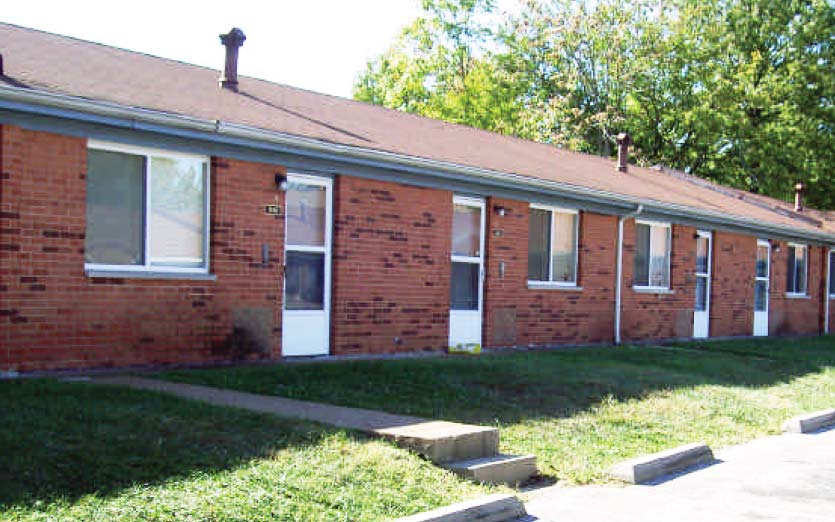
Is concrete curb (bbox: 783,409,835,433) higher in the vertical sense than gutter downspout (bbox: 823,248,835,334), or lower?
lower

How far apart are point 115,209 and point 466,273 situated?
602 cm

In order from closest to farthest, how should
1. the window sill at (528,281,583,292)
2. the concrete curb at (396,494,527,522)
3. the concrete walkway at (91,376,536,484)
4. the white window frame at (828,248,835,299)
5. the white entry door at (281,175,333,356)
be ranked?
the concrete curb at (396,494,527,522) < the concrete walkway at (91,376,536,484) < the white entry door at (281,175,333,356) < the window sill at (528,281,583,292) < the white window frame at (828,248,835,299)

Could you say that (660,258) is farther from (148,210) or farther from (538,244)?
(148,210)

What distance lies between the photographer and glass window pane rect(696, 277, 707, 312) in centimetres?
1972

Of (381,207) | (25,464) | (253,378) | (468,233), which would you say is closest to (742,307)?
(468,233)

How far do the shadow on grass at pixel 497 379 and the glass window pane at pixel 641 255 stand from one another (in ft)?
10.1

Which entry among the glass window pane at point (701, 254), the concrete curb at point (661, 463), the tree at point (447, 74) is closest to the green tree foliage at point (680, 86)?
the tree at point (447, 74)

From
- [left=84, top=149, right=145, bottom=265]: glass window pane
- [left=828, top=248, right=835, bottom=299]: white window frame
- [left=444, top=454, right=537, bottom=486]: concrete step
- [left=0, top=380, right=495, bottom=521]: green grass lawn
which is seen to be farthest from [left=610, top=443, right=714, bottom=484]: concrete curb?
[left=828, top=248, right=835, bottom=299]: white window frame

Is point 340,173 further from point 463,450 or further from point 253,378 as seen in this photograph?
point 463,450

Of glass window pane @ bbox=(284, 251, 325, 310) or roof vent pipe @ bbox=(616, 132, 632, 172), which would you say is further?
roof vent pipe @ bbox=(616, 132, 632, 172)

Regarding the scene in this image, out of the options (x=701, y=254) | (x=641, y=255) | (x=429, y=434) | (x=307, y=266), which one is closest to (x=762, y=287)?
(x=701, y=254)

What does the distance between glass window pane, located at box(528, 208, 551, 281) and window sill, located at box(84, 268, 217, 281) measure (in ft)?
21.1

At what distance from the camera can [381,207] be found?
12.4m

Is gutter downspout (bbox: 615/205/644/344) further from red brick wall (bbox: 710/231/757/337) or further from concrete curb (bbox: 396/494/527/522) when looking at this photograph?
concrete curb (bbox: 396/494/527/522)
